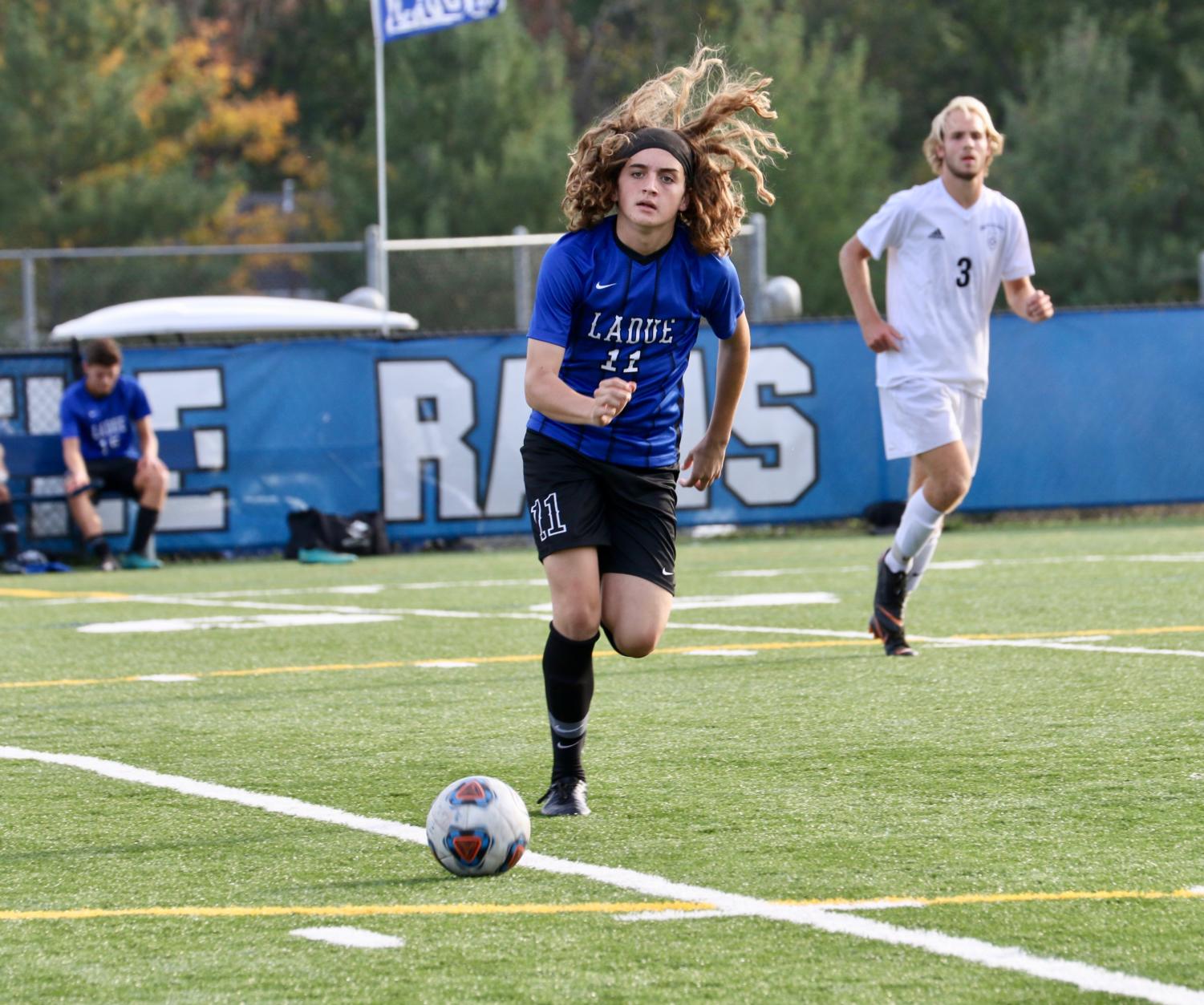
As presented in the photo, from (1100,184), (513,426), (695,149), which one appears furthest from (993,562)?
(1100,184)

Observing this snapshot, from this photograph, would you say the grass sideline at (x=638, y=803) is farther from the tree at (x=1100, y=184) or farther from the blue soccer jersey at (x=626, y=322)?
the tree at (x=1100, y=184)

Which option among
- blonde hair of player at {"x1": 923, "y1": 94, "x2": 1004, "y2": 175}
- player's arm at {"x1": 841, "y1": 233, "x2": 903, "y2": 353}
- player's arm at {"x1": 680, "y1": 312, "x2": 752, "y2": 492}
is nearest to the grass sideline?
player's arm at {"x1": 680, "y1": 312, "x2": 752, "y2": 492}

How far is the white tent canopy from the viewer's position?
19078 millimetres

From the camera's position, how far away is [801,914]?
402 centimetres

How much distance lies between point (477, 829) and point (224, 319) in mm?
15619

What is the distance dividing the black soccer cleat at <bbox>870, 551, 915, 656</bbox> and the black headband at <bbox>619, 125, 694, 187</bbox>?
335 centimetres

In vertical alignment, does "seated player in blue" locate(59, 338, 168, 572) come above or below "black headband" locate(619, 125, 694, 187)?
below

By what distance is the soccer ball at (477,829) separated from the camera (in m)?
4.48

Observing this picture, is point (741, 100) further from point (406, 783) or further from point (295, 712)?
point (295, 712)

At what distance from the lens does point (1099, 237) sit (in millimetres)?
38625

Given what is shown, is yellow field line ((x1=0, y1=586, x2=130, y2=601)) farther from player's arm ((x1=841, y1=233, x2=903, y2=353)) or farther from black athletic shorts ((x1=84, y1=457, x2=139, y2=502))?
player's arm ((x1=841, y1=233, x2=903, y2=353))

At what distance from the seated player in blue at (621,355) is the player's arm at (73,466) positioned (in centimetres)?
1113

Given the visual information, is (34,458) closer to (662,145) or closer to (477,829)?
(662,145)

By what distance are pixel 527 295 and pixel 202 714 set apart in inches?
465
